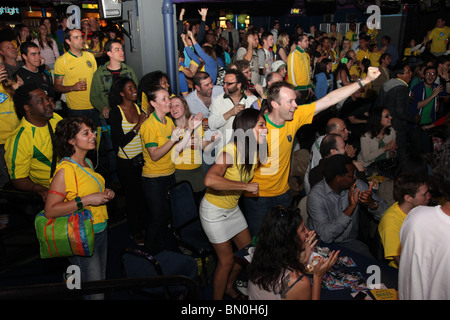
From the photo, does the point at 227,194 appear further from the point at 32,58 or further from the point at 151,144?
the point at 32,58

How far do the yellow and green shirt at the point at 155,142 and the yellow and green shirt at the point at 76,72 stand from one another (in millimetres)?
1976

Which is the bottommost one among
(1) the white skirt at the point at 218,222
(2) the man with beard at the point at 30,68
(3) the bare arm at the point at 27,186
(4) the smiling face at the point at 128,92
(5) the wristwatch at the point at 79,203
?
(1) the white skirt at the point at 218,222

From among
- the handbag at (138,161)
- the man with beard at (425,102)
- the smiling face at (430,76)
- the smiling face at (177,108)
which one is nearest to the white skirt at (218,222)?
the handbag at (138,161)

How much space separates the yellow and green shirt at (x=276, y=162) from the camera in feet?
9.95

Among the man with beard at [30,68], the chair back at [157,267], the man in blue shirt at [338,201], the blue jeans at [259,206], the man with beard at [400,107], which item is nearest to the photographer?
the chair back at [157,267]

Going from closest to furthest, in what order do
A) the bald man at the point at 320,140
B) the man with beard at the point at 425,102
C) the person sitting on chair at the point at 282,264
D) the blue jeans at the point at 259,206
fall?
the person sitting on chair at the point at 282,264 → the blue jeans at the point at 259,206 → the bald man at the point at 320,140 → the man with beard at the point at 425,102

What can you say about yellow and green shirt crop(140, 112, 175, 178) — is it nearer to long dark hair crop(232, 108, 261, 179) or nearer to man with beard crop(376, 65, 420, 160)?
long dark hair crop(232, 108, 261, 179)

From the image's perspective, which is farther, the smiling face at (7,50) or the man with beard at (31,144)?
the smiling face at (7,50)

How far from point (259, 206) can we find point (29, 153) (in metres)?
1.87

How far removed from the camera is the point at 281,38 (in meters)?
7.68

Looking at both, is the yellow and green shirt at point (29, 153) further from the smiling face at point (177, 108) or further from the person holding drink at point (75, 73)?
the person holding drink at point (75, 73)

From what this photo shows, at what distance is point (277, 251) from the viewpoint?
2074mm

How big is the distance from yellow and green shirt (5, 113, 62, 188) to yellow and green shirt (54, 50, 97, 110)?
195 cm

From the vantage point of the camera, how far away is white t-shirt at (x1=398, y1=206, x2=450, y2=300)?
140cm
